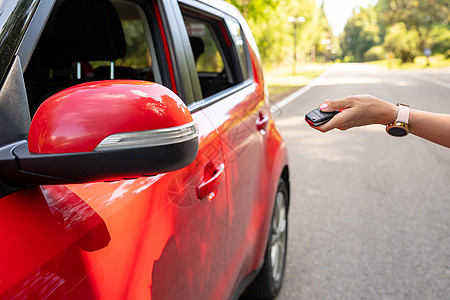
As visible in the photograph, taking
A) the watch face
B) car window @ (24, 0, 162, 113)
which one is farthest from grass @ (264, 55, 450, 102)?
the watch face

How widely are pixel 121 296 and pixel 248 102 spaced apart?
1672mm

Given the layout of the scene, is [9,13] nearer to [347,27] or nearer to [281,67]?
[281,67]

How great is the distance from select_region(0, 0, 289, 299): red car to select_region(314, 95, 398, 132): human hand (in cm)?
48

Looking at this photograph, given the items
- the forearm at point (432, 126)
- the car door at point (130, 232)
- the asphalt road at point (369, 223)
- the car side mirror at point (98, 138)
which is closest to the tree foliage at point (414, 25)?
the asphalt road at point (369, 223)

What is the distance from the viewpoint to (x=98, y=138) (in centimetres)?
84

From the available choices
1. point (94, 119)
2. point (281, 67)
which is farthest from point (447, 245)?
point (281, 67)

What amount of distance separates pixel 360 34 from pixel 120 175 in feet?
426

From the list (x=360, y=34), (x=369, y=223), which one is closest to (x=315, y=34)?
(x=360, y=34)

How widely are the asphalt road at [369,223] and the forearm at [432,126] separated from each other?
1.52 metres

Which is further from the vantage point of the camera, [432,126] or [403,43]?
[403,43]

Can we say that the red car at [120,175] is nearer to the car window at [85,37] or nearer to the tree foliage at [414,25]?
the car window at [85,37]

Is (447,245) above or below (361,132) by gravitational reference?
above

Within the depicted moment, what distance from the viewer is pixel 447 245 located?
144 inches

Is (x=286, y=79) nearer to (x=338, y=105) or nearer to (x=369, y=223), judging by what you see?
(x=369, y=223)
